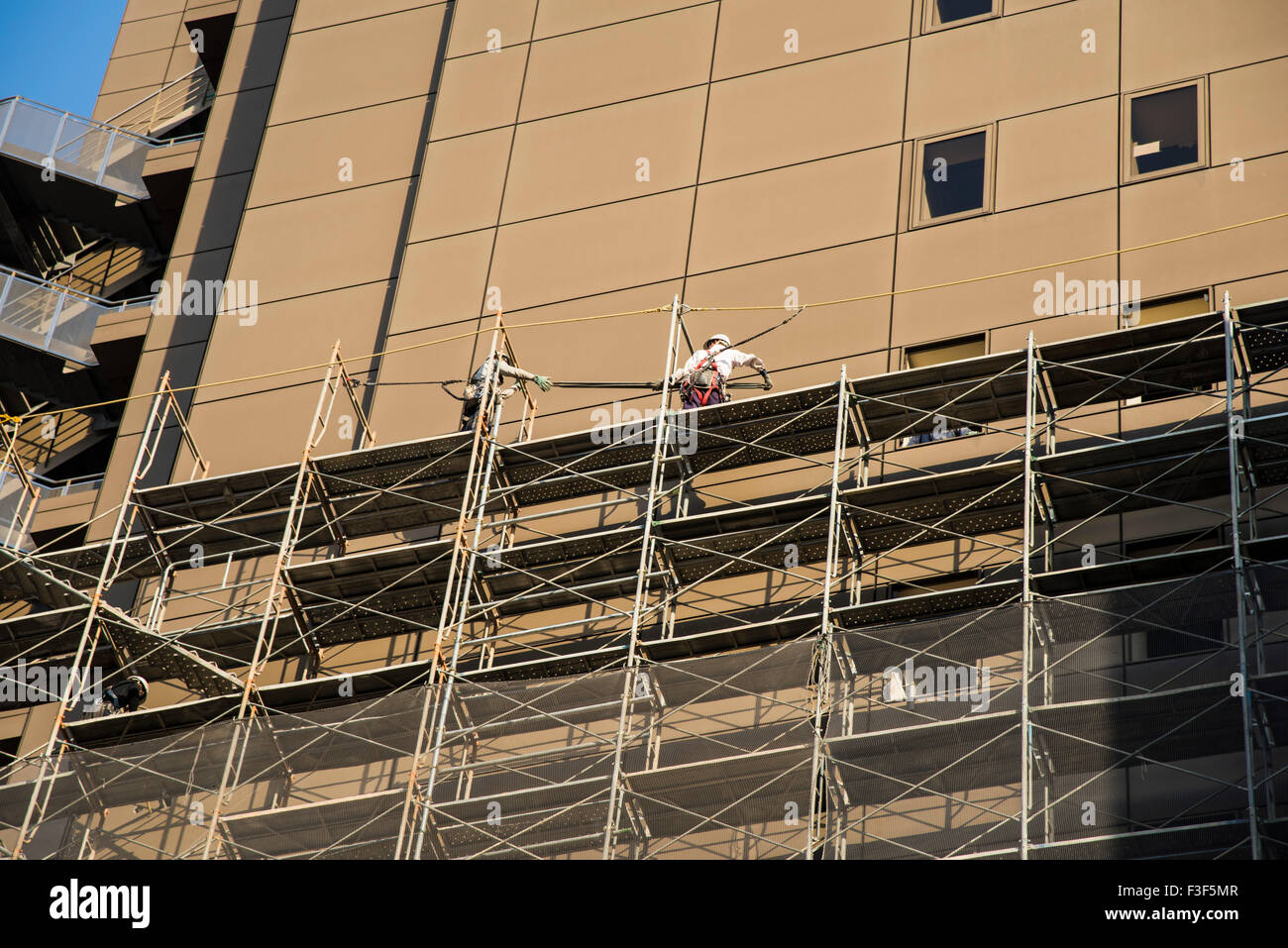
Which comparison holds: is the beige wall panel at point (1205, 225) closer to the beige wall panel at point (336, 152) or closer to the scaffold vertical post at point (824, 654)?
the scaffold vertical post at point (824, 654)

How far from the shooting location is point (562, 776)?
656 inches

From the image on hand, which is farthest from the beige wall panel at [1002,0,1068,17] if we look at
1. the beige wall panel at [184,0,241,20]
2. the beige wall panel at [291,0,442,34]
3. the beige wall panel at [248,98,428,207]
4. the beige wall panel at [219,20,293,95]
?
the beige wall panel at [184,0,241,20]

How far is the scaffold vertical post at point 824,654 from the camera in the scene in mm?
15141

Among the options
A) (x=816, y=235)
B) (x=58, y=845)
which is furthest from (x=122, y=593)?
(x=816, y=235)

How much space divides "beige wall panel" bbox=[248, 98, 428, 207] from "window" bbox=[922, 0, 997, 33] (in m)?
7.94

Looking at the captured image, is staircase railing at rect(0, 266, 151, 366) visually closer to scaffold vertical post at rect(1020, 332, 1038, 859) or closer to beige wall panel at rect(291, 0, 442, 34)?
beige wall panel at rect(291, 0, 442, 34)

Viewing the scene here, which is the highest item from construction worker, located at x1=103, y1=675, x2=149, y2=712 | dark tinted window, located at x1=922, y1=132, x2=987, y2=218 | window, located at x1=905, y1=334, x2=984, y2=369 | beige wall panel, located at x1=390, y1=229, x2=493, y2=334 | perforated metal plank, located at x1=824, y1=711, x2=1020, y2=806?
dark tinted window, located at x1=922, y1=132, x2=987, y2=218

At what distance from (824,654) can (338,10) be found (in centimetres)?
1676

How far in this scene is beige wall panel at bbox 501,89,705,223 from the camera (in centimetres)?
2295

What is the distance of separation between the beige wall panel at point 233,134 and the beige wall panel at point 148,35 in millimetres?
4022
